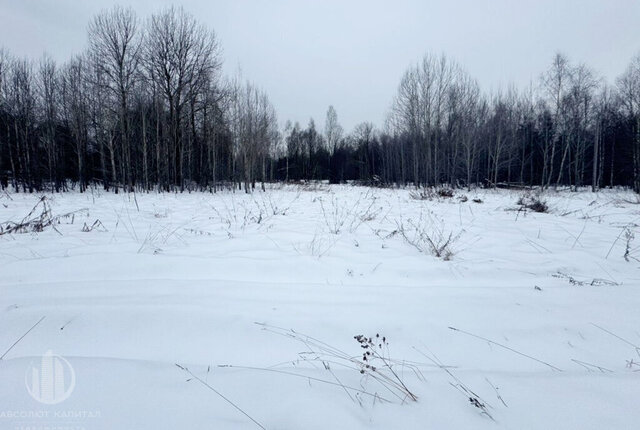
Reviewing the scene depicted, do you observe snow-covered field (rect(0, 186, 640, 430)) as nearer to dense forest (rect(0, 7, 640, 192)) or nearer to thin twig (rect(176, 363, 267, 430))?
thin twig (rect(176, 363, 267, 430))

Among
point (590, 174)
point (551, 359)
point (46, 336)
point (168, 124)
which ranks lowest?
point (551, 359)

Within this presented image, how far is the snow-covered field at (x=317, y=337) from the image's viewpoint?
103cm

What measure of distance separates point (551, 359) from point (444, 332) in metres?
0.51

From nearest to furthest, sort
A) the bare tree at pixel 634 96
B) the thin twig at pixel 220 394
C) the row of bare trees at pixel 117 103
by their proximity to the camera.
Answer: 1. the thin twig at pixel 220 394
2. the row of bare trees at pixel 117 103
3. the bare tree at pixel 634 96

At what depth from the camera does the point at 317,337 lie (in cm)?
152

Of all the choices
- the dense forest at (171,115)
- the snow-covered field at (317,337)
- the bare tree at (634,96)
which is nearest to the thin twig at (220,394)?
the snow-covered field at (317,337)

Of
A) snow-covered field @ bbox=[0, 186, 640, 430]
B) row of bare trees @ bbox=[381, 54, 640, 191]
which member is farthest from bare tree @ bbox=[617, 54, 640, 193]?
snow-covered field @ bbox=[0, 186, 640, 430]

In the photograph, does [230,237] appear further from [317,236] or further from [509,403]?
[509,403]

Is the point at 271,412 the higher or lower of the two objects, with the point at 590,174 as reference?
lower

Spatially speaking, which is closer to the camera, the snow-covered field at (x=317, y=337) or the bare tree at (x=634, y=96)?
the snow-covered field at (x=317, y=337)

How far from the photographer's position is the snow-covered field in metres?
1.03

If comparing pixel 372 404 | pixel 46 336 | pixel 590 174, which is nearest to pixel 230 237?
pixel 46 336

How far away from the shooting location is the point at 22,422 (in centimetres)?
98

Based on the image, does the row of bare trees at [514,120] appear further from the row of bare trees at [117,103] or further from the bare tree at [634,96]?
the row of bare trees at [117,103]
